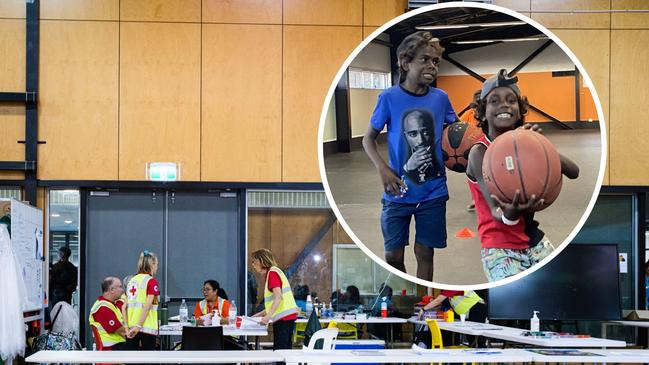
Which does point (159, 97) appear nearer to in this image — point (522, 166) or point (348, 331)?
point (348, 331)

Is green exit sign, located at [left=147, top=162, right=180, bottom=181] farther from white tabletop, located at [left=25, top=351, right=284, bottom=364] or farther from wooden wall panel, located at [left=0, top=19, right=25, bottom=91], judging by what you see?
white tabletop, located at [left=25, top=351, right=284, bottom=364]

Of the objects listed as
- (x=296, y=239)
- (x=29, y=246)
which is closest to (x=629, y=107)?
(x=296, y=239)

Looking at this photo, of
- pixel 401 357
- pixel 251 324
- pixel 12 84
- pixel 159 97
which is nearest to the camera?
pixel 401 357

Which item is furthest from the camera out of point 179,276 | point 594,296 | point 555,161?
point 179,276

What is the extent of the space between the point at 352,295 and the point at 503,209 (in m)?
6.94

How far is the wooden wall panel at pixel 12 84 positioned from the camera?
35.0 feet

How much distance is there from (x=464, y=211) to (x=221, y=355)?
2382mm

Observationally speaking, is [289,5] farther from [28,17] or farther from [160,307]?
[160,307]

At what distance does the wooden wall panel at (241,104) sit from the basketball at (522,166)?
6.84m

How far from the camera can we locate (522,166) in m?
4.22

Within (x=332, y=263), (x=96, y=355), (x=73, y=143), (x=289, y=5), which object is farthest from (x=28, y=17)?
(x=96, y=355)

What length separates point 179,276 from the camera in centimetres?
1102

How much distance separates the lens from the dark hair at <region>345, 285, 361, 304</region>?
11.2 metres

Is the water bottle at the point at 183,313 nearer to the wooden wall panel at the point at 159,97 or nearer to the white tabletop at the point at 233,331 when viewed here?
the white tabletop at the point at 233,331
